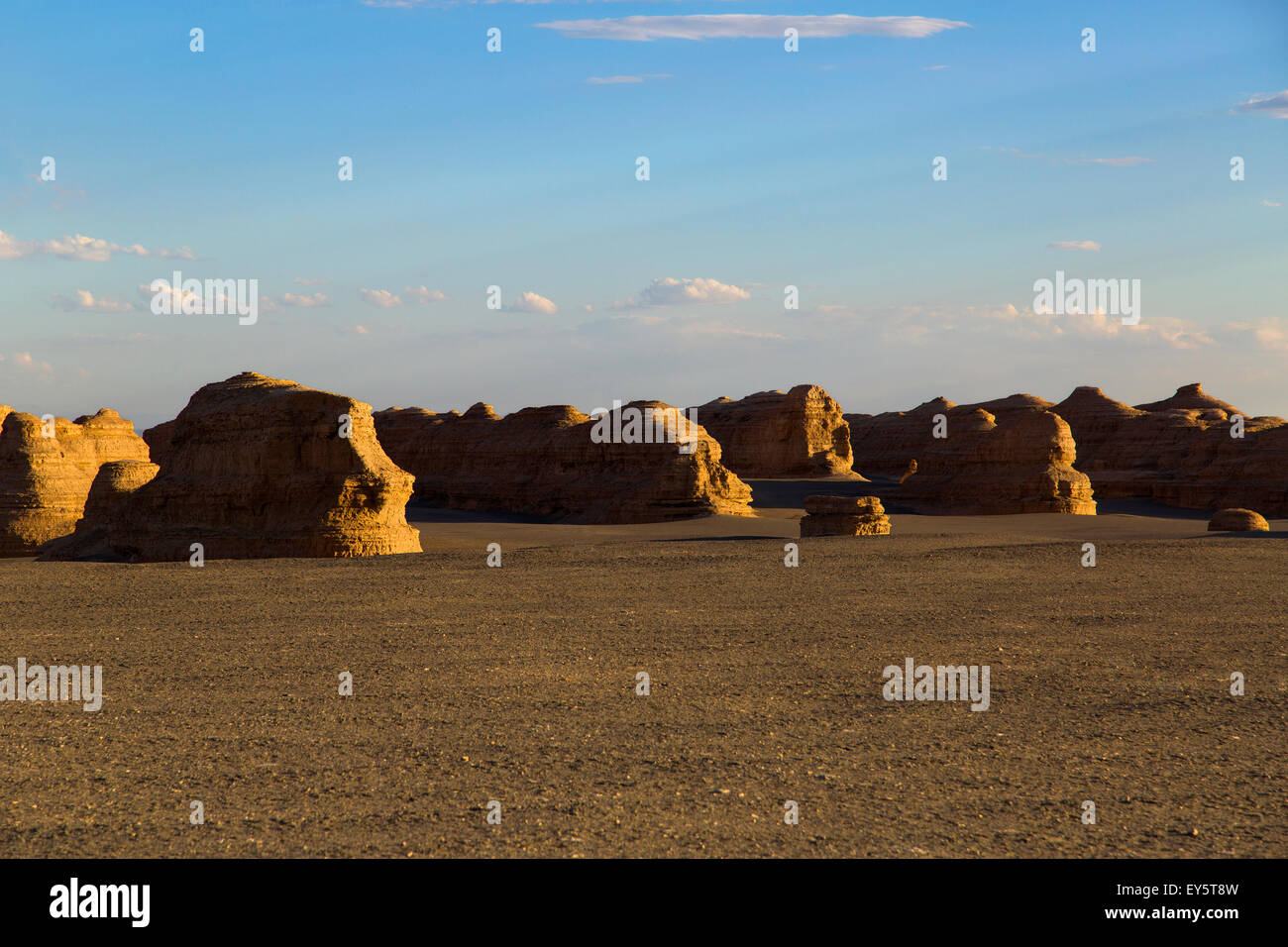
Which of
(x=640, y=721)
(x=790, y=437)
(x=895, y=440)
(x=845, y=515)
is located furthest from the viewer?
(x=895, y=440)

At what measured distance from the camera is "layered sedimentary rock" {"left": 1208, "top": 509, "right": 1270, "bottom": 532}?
34781mm

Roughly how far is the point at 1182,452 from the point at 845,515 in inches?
1622

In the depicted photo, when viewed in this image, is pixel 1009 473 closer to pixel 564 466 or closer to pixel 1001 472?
pixel 1001 472

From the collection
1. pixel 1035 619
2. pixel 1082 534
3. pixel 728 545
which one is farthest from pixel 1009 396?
pixel 1035 619

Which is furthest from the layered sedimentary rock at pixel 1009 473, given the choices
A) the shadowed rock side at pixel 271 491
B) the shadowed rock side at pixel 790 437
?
the shadowed rock side at pixel 271 491

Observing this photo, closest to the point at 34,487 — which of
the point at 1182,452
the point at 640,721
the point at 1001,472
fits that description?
the point at 640,721

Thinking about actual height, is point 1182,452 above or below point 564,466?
above

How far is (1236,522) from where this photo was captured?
34906 mm

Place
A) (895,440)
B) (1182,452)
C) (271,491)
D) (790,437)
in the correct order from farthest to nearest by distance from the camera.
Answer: (895,440)
(790,437)
(1182,452)
(271,491)

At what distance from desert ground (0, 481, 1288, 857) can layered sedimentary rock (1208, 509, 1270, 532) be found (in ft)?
60.1

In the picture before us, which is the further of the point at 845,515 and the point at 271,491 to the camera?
the point at 845,515

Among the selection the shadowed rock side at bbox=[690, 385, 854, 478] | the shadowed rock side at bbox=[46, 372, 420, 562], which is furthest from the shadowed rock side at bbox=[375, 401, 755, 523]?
the shadowed rock side at bbox=[46, 372, 420, 562]

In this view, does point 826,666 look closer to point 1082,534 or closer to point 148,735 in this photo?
point 148,735

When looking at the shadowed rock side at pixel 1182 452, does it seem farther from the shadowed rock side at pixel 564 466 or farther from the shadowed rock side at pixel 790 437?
the shadowed rock side at pixel 564 466
